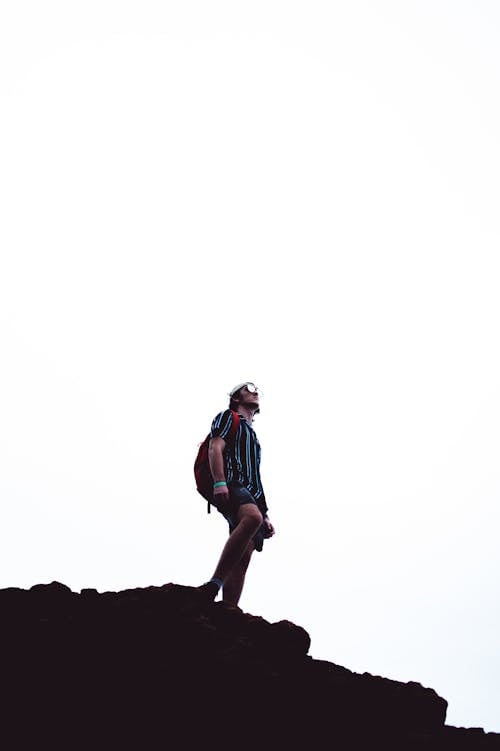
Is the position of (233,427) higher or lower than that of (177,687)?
higher

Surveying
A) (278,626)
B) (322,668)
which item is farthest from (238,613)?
(322,668)

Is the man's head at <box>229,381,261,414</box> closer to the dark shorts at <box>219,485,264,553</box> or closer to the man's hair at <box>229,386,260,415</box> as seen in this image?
the man's hair at <box>229,386,260,415</box>

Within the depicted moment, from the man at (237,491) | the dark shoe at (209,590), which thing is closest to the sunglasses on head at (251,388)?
the man at (237,491)

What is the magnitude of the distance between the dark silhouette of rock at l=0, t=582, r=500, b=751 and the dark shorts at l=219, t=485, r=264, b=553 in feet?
4.07

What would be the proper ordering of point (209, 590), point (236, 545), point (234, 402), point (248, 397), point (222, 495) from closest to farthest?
point (209, 590)
point (236, 545)
point (222, 495)
point (248, 397)
point (234, 402)

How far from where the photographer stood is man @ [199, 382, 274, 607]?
7816 millimetres

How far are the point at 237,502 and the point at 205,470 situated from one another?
1.75 ft

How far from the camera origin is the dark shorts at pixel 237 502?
26.7ft

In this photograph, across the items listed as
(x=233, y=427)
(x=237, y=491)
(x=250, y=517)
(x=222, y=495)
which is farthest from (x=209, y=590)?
(x=233, y=427)

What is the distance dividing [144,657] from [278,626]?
169cm

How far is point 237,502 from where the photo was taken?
8.16m

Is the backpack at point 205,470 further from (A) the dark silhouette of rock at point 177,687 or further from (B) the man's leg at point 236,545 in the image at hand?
(A) the dark silhouette of rock at point 177,687

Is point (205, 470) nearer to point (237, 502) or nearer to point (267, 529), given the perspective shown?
point (237, 502)

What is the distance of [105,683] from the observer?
552cm
